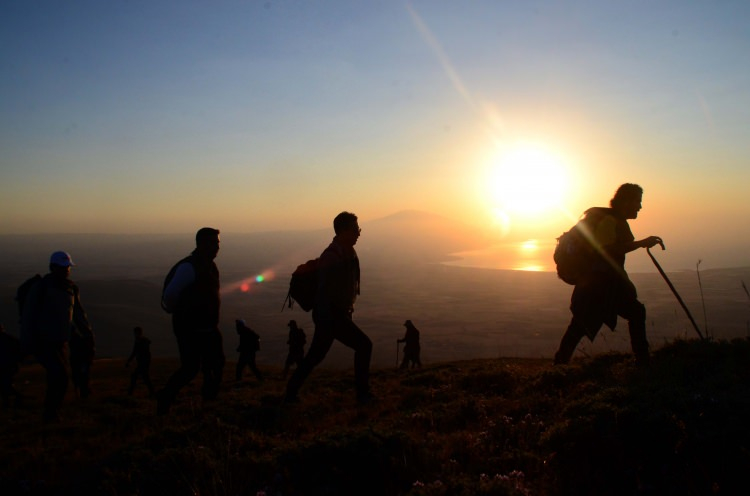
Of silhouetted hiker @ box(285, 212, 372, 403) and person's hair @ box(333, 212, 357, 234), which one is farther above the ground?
person's hair @ box(333, 212, 357, 234)

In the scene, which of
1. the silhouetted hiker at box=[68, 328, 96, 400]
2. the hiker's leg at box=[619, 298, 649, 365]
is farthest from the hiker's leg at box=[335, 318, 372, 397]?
the silhouetted hiker at box=[68, 328, 96, 400]

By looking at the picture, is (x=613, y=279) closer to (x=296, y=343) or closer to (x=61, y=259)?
(x=61, y=259)

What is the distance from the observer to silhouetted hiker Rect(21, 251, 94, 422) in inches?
278

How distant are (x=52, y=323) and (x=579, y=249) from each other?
7.41 metres

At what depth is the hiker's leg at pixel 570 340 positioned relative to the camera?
7425 millimetres

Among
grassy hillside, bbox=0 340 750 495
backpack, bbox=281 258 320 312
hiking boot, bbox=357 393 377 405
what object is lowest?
hiking boot, bbox=357 393 377 405

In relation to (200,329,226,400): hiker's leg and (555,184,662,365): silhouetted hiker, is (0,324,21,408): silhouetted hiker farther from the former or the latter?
(555,184,662,365): silhouetted hiker

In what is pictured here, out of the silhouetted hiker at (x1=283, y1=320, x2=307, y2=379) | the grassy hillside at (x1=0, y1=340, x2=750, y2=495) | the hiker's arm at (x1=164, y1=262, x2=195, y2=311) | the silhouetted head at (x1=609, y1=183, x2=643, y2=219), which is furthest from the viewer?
the silhouetted hiker at (x1=283, y1=320, x2=307, y2=379)

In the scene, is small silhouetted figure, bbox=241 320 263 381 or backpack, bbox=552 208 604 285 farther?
small silhouetted figure, bbox=241 320 263 381

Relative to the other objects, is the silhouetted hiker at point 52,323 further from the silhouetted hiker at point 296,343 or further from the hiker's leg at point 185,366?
the silhouetted hiker at point 296,343

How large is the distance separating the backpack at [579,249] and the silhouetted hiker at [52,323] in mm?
6879

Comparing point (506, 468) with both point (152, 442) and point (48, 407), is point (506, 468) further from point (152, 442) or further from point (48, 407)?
point (48, 407)

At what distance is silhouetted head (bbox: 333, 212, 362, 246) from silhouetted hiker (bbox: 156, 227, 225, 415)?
1700 millimetres

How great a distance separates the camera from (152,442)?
4719mm
